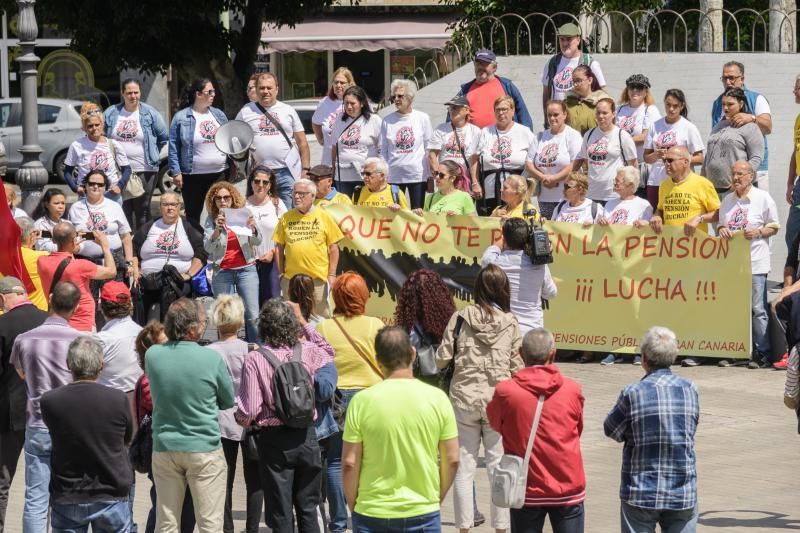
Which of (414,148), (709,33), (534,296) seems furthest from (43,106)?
(534,296)

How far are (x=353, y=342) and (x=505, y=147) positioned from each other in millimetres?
6169

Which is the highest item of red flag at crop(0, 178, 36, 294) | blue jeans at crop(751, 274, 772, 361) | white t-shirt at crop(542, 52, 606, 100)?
white t-shirt at crop(542, 52, 606, 100)

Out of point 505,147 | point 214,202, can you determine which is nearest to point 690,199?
point 505,147

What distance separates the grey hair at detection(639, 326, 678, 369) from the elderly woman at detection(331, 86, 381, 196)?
310 inches

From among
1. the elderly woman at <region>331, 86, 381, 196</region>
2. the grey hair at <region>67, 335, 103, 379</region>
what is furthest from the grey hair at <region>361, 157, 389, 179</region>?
the grey hair at <region>67, 335, 103, 379</region>

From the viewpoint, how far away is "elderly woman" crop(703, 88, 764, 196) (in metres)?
14.6

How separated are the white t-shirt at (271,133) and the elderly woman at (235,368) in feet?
22.1

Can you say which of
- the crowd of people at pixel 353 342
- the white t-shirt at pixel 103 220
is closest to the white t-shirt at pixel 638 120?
the crowd of people at pixel 353 342

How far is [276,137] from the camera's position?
50.8 ft

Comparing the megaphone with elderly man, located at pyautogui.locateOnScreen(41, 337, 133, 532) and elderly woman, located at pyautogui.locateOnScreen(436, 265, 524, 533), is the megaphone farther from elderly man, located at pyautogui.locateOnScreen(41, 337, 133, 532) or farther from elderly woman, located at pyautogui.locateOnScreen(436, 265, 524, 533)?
elderly man, located at pyautogui.locateOnScreen(41, 337, 133, 532)

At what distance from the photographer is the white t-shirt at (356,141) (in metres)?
15.4

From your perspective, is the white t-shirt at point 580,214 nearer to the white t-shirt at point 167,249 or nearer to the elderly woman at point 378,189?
the elderly woman at point 378,189

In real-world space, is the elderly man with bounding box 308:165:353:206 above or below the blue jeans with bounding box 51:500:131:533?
above

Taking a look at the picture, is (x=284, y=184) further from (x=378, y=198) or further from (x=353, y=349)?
(x=353, y=349)
